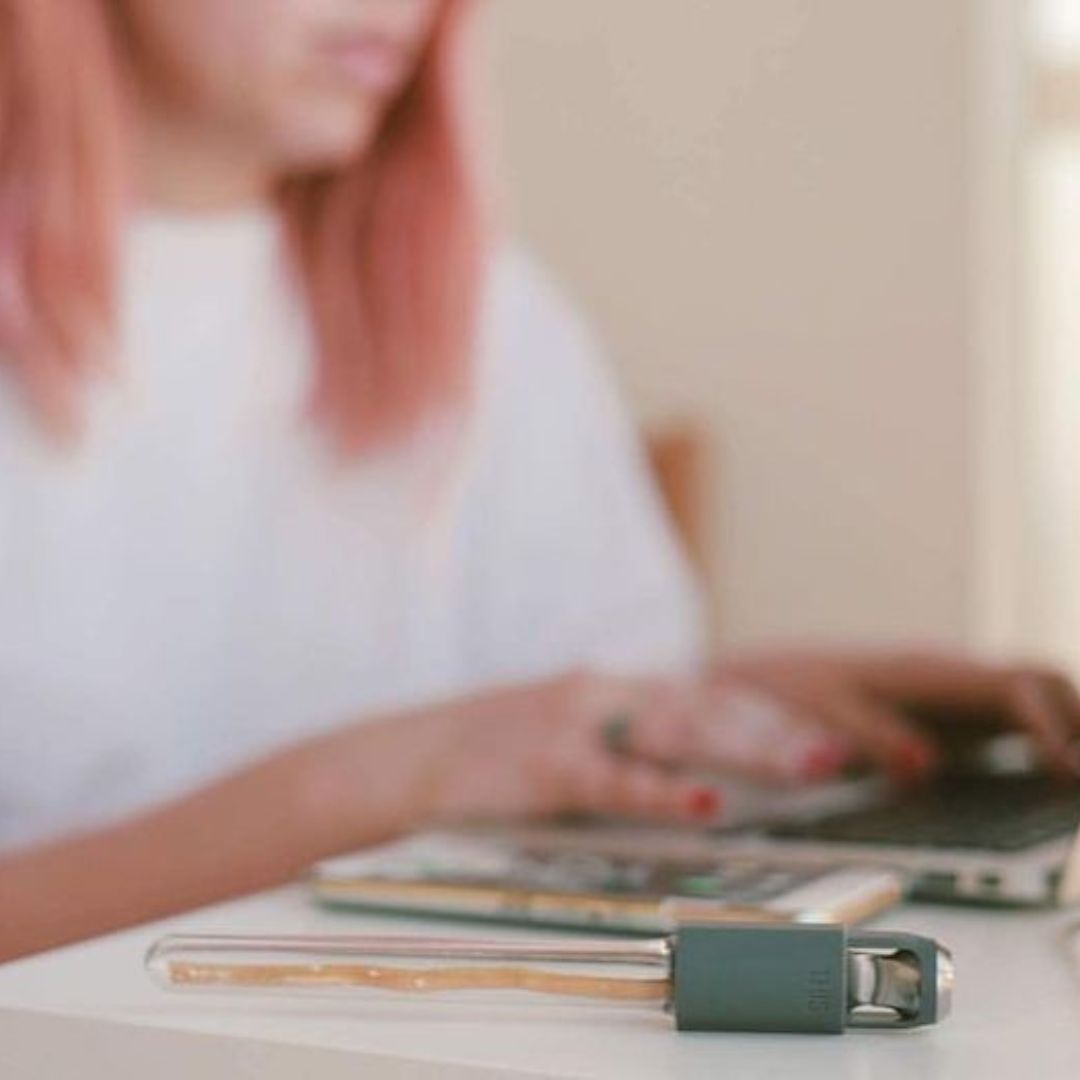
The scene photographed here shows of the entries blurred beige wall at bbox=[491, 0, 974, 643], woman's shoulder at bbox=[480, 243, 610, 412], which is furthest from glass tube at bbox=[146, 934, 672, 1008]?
blurred beige wall at bbox=[491, 0, 974, 643]

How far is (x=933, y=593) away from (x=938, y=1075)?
5.52 feet

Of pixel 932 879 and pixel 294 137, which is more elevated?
pixel 294 137

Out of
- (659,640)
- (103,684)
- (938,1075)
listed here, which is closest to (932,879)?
(938,1075)

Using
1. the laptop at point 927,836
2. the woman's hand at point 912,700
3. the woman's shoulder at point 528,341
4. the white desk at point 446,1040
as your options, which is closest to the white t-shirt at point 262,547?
the woman's shoulder at point 528,341

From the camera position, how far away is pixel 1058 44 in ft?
7.26

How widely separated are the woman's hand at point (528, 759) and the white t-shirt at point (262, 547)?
41cm

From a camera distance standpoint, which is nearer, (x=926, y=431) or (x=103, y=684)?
(x=103, y=684)

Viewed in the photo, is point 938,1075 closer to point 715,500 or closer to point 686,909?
point 686,909

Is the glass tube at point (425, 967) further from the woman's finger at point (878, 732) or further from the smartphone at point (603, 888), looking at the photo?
the woman's finger at point (878, 732)

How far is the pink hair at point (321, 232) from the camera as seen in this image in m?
1.28

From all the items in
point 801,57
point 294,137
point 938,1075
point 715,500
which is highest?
point 801,57

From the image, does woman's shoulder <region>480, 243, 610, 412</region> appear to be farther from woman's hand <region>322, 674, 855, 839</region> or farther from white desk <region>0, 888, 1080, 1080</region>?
white desk <region>0, 888, 1080, 1080</region>

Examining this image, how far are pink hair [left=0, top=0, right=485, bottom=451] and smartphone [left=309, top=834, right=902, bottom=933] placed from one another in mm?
617

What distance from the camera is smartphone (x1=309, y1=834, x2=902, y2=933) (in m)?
0.66
